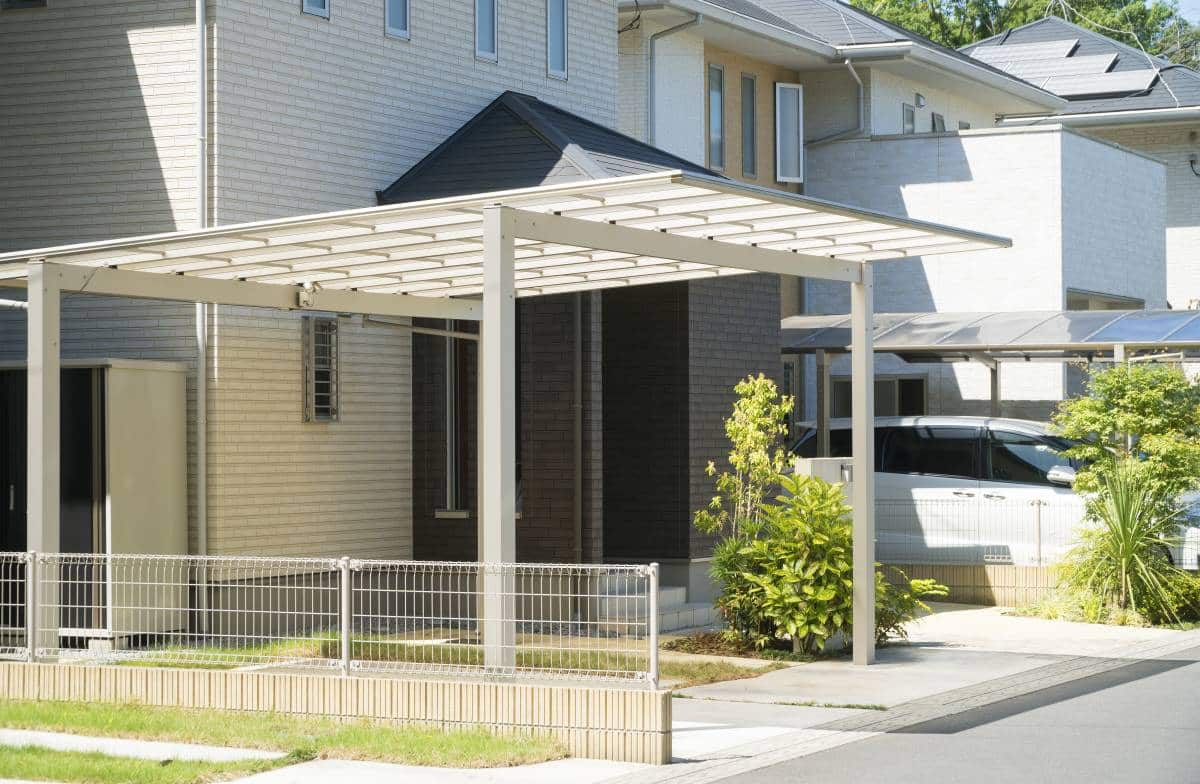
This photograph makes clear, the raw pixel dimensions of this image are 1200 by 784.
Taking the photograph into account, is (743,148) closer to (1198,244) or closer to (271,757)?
(1198,244)

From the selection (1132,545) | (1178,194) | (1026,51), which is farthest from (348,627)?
(1026,51)

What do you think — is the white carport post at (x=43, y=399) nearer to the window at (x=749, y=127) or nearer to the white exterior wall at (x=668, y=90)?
the white exterior wall at (x=668, y=90)

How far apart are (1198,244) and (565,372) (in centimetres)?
2340

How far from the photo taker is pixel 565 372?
16359 millimetres

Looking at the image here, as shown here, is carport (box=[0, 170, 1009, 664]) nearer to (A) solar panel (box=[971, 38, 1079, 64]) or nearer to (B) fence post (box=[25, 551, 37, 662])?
(B) fence post (box=[25, 551, 37, 662])

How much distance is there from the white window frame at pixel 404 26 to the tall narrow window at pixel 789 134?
10998 millimetres

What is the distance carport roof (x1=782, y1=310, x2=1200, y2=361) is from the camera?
20.4m

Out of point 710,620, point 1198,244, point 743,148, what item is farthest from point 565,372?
point 1198,244

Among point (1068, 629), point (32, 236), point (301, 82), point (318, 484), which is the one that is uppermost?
point (301, 82)

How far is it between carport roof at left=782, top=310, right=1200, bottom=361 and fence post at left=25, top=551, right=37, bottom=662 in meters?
12.3

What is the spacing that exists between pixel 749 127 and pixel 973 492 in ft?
31.4

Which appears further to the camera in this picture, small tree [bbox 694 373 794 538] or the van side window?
the van side window

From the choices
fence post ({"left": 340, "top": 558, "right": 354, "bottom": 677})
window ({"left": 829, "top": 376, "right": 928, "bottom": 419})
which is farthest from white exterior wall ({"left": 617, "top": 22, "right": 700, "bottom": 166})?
fence post ({"left": 340, "top": 558, "right": 354, "bottom": 677})

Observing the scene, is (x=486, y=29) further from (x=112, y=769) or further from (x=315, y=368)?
(x=112, y=769)
